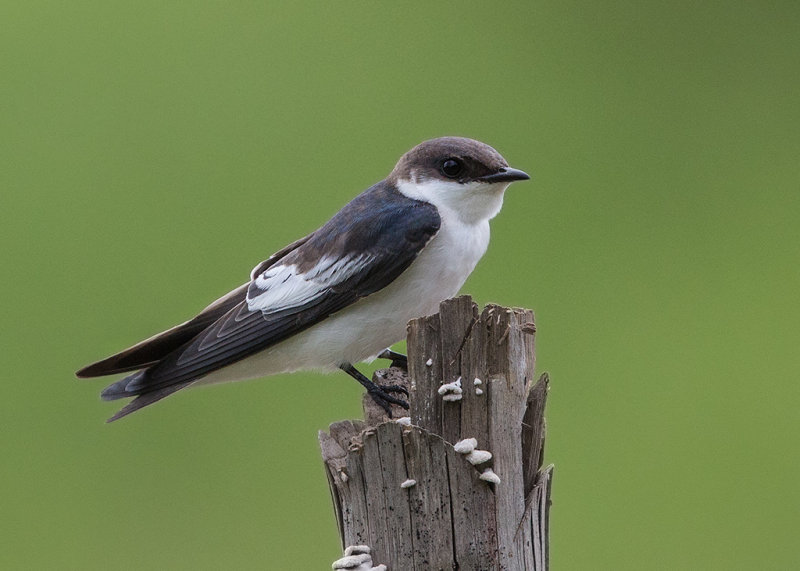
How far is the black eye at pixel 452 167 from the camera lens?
3096 mm

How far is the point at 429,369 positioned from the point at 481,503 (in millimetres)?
321

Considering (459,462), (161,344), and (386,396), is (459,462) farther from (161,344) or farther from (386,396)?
(161,344)

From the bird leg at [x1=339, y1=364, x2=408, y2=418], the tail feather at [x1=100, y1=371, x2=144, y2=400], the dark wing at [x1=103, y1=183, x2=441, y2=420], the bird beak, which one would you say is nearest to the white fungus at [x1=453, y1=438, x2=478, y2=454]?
the bird leg at [x1=339, y1=364, x2=408, y2=418]

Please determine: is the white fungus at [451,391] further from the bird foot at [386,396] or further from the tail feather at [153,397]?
the tail feather at [153,397]

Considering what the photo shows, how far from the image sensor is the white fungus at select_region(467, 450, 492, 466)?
208 cm

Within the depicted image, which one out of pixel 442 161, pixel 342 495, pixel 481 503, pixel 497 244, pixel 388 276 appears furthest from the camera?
pixel 497 244

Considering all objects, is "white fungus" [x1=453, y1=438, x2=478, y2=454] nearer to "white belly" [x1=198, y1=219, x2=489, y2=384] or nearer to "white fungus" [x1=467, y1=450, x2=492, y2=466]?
"white fungus" [x1=467, y1=450, x2=492, y2=466]

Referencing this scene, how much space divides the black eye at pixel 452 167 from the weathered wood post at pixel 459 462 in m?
0.95

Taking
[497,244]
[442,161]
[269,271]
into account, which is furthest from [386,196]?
[497,244]

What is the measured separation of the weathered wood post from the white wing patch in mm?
779

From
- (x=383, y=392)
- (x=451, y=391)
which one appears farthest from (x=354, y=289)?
(x=451, y=391)

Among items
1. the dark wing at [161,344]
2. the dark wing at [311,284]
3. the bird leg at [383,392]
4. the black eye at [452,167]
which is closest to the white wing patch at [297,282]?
the dark wing at [311,284]

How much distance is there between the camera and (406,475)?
2.12 meters

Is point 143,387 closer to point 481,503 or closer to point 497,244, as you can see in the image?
point 481,503
